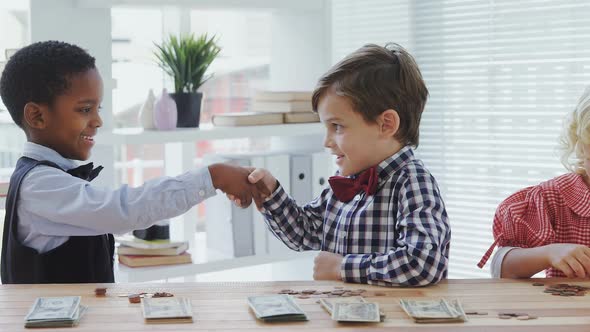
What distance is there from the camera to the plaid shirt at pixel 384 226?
5.76 feet

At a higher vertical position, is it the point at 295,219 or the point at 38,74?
the point at 38,74

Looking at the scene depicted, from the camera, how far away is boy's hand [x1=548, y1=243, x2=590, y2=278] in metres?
1.88

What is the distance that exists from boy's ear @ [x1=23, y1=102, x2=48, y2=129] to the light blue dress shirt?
16 centimetres

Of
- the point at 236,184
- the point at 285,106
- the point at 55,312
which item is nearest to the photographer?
the point at 55,312

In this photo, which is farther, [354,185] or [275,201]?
[275,201]

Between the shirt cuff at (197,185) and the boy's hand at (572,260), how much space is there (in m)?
0.80

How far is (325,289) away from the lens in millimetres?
1717

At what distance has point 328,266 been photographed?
73.2 inches

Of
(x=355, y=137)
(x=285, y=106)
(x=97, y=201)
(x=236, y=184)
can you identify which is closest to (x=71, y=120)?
(x=97, y=201)

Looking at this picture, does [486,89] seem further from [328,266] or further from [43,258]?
[43,258]

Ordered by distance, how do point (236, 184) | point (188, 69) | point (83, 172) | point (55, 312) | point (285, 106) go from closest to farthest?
1. point (55, 312)
2. point (236, 184)
3. point (83, 172)
4. point (188, 69)
5. point (285, 106)

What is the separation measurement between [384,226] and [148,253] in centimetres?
150

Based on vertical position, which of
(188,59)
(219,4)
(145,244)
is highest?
(219,4)

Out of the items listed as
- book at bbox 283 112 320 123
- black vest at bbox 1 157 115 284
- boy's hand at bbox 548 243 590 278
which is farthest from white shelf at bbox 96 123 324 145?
boy's hand at bbox 548 243 590 278
